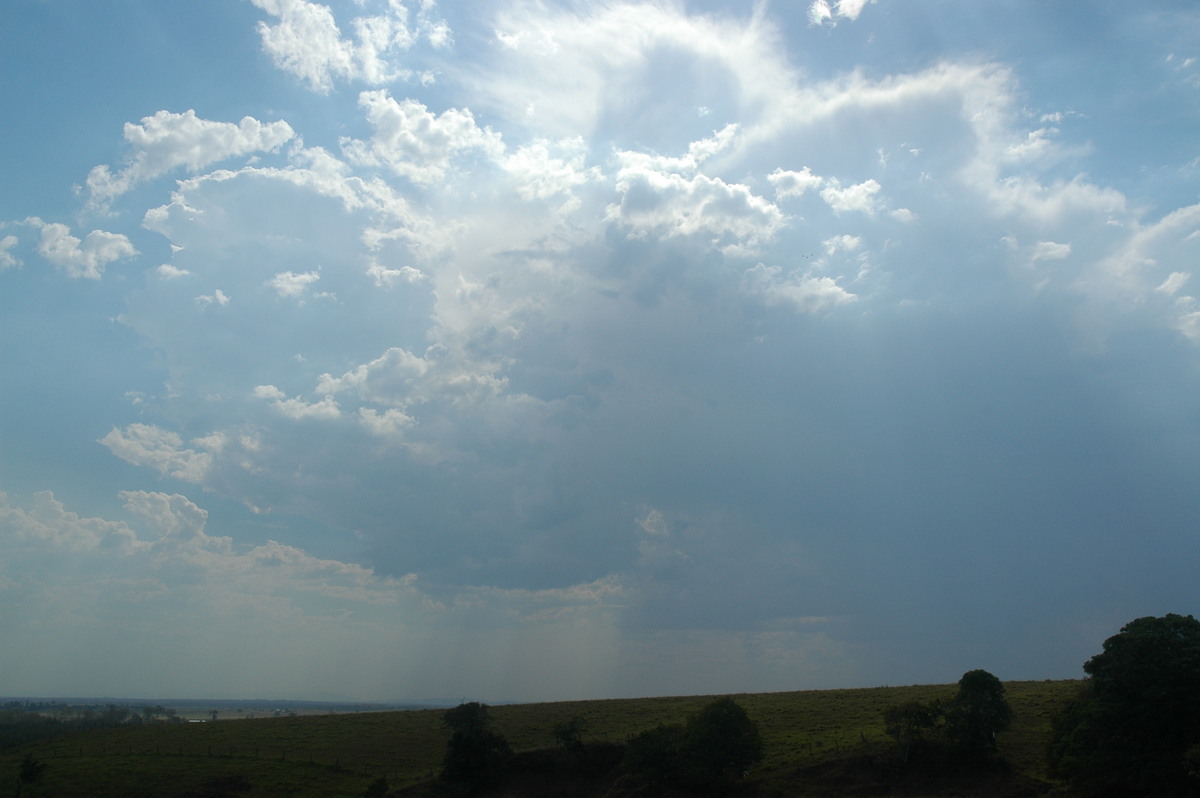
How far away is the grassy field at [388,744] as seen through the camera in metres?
66.2

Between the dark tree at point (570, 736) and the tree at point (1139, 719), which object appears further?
the dark tree at point (570, 736)

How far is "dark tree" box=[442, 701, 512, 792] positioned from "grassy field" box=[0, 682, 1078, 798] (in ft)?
12.7

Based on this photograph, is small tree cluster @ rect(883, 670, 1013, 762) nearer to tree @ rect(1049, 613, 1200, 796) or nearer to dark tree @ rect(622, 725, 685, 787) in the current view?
tree @ rect(1049, 613, 1200, 796)

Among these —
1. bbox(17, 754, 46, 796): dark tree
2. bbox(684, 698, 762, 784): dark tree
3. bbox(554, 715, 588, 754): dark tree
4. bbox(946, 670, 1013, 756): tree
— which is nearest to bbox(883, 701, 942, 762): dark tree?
bbox(946, 670, 1013, 756): tree

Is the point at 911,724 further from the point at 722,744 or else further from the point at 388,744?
the point at 388,744

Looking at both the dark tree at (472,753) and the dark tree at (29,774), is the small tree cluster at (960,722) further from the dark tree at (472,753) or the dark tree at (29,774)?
the dark tree at (29,774)

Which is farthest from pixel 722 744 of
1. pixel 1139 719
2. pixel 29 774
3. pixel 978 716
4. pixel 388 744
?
pixel 29 774

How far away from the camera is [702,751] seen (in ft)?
206

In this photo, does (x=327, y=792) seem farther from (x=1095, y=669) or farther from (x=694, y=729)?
(x=1095, y=669)

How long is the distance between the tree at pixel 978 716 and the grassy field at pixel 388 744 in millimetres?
3049

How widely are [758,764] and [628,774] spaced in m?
11.5

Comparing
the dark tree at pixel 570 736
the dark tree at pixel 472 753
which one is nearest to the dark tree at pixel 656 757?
the dark tree at pixel 570 736

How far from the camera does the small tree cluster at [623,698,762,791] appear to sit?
62188 mm

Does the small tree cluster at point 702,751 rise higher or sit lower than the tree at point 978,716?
lower
